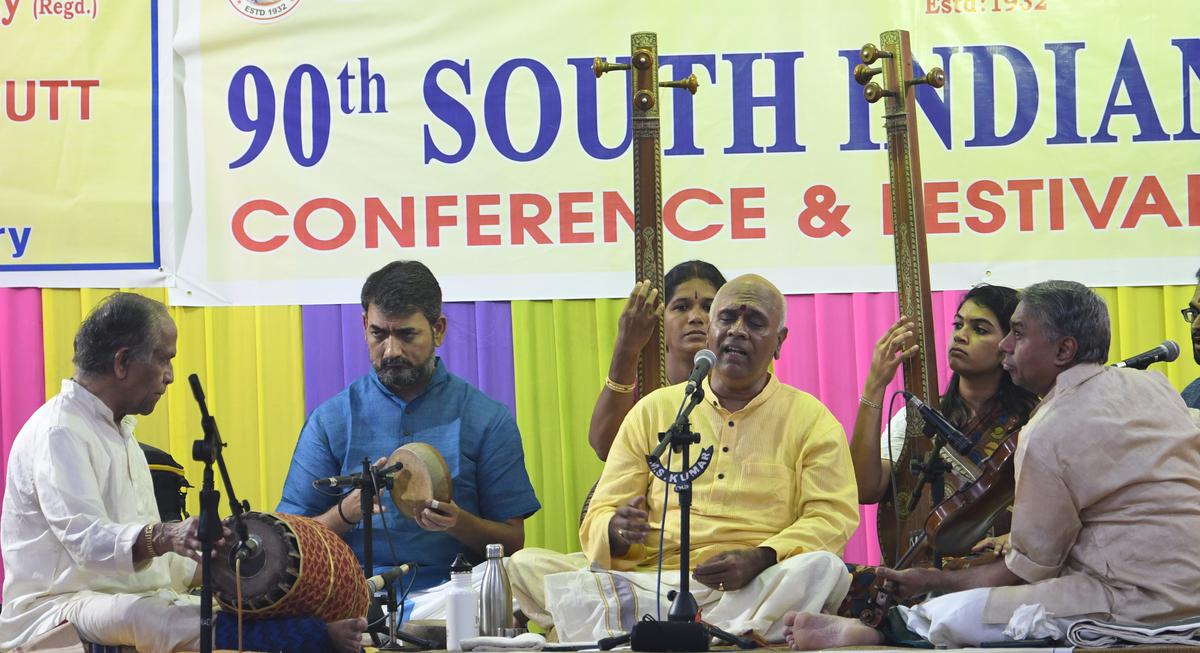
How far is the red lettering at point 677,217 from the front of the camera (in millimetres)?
6098

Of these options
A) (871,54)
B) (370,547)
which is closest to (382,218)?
(370,547)

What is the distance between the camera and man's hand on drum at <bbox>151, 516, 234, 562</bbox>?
4207mm

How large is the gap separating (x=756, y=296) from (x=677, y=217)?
4.03 feet

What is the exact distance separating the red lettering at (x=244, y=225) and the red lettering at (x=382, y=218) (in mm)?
342

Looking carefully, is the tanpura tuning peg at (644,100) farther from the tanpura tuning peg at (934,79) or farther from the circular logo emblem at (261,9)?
the circular logo emblem at (261,9)

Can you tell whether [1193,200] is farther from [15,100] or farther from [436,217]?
[15,100]

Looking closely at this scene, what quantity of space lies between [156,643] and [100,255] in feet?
7.77

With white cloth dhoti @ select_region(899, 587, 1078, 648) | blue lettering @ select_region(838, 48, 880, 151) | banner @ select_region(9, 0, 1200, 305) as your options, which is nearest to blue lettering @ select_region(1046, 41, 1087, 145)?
banner @ select_region(9, 0, 1200, 305)

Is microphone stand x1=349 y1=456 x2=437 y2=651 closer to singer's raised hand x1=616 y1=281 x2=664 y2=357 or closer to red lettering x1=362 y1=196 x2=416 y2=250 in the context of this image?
singer's raised hand x1=616 y1=281 x2=664 y2=357

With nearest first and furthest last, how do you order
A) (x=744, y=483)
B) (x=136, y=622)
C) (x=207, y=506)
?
(x=207, y=506) < (x=136, y=622) < (x=744, y=483)

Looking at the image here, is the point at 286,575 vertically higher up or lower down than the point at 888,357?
lower down

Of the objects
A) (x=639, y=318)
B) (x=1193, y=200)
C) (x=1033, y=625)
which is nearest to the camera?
(x=1033, y=625)

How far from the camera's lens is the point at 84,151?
6234 millimetres

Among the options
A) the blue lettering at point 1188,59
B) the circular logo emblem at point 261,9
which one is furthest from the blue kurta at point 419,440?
the blue lettering at point 1188,59
